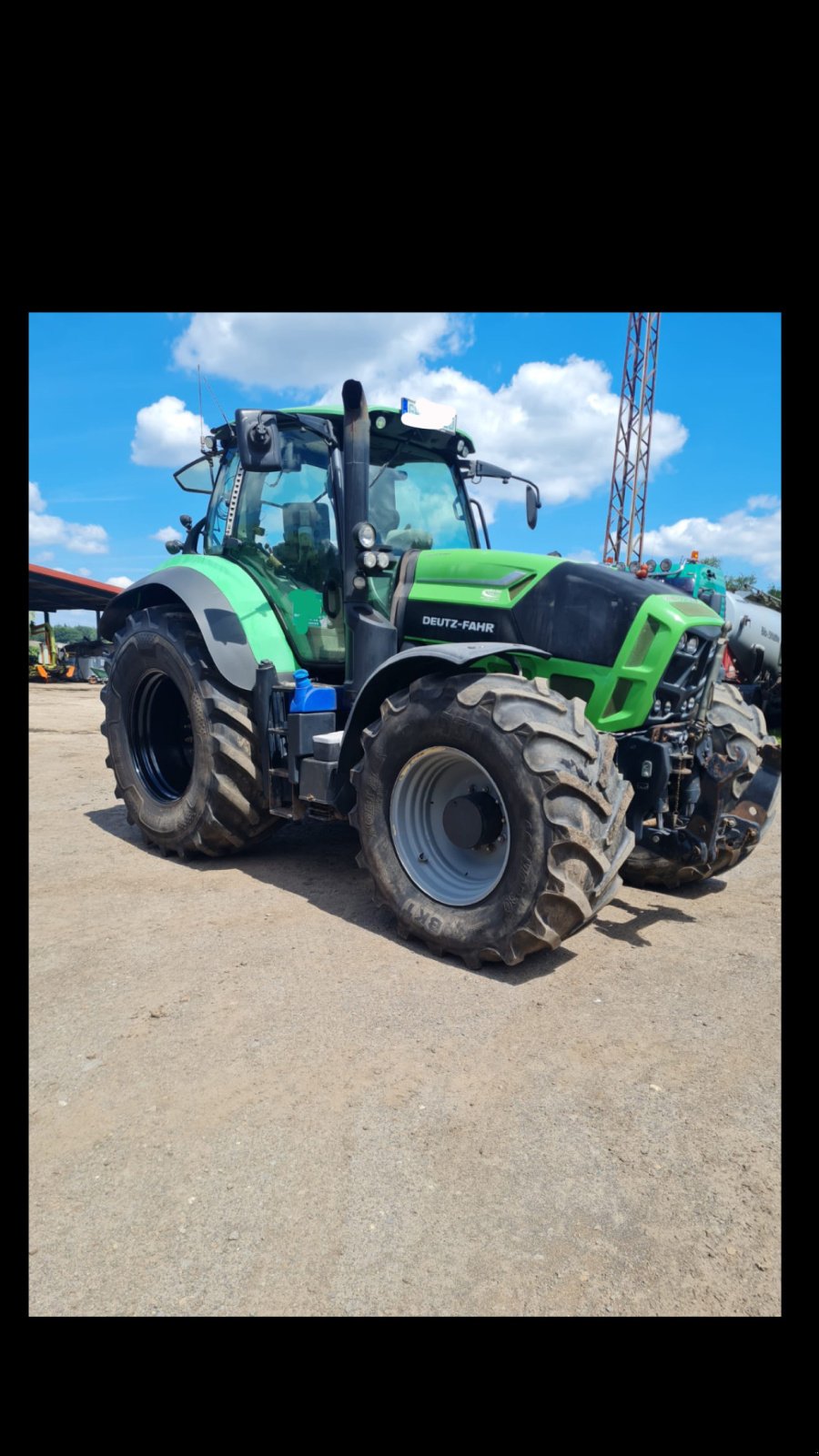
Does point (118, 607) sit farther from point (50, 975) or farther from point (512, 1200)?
point (512, 1200)

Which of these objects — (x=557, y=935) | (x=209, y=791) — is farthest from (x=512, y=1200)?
(x=209, y=791)

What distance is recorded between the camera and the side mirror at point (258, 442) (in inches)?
171

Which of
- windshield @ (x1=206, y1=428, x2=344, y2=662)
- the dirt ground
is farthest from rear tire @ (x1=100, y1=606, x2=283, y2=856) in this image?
the dirt ground

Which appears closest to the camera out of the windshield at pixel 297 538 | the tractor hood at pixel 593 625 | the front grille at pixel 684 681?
the tractor hood at pixel 593 625

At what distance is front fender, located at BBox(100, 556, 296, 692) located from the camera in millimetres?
5074

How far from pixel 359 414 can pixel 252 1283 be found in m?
4.07

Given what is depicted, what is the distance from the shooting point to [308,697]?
4.86 m

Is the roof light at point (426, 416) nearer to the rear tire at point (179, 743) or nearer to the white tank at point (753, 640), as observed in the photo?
the rear tire at point (179, 743)

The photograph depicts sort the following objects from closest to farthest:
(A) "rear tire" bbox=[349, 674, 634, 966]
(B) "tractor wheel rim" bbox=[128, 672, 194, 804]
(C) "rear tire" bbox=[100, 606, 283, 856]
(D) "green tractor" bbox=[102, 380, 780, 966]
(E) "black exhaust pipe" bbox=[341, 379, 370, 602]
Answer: (A) "rear tire" bbox=[349, 674, 634, 966], (D) "green tractor" bbox=[102, 380, 780, 966], (E) "black exhaust pipe" bbox=[341, 379, 370, 602], (C) "rear tire" bbox=[100, 606, 283, 856], (B) "tractor wheel rim" bbox=[128, 672, 194, 804]

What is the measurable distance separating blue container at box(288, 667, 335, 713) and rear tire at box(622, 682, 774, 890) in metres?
2.06

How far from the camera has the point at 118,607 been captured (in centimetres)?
611

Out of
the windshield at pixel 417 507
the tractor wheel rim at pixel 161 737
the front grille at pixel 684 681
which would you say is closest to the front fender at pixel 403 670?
the front grille at pixel 684 681

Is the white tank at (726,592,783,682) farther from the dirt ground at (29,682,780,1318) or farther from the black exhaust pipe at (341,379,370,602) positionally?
Result: the black exhaust pipe at (341,379,370,602)

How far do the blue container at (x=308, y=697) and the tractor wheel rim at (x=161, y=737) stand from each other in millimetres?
1391
